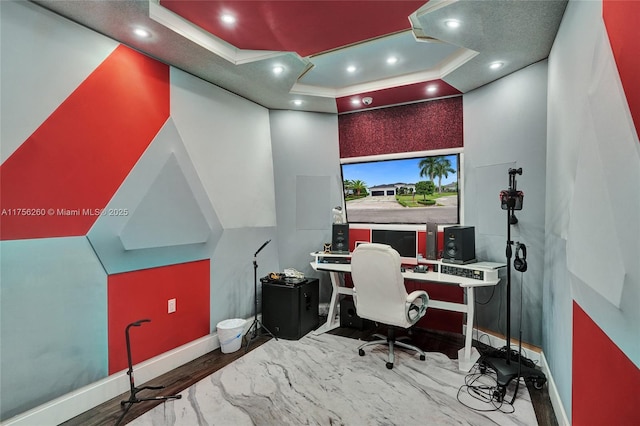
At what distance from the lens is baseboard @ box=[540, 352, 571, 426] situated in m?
1.95

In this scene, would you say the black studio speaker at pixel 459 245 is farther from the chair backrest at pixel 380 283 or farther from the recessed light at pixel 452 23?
the recessed light at pixel 452 23

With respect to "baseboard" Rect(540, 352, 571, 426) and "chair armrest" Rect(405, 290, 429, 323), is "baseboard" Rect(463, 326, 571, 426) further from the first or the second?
"chair armrest" Rect(405, 290, 429, 323)

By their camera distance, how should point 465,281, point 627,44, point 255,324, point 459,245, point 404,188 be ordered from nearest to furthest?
point 627,44 → point 465,281 → point 459,245 → point 255,324 → point 404,188

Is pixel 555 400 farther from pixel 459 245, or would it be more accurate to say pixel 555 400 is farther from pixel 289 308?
pixel 289 308

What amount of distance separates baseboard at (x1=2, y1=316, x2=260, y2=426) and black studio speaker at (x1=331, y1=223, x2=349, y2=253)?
182 centimetres

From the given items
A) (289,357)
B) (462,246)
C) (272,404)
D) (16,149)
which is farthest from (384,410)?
(16,149)

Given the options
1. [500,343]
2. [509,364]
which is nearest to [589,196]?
[509,364]

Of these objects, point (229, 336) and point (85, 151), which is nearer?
point (85, 151)

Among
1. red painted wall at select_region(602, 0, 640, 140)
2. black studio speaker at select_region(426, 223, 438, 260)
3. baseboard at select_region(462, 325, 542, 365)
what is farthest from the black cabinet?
red painted wall at select_region(602, 0, 640, 140)

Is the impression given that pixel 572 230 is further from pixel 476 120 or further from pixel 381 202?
pixel 381 202

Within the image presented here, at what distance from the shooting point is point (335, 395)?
2412 mm

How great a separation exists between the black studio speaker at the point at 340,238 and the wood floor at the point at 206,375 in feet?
3.23

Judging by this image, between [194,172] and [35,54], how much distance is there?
138 centimetres

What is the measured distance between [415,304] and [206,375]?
2.01 meters
